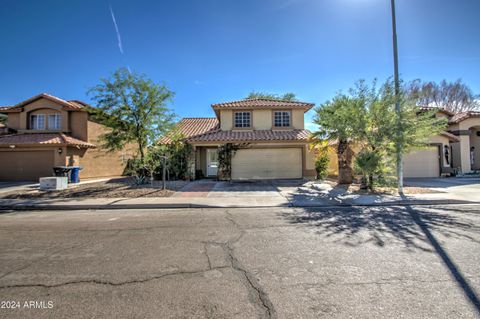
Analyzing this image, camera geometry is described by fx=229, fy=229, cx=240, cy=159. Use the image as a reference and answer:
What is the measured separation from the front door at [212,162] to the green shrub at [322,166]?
799cm

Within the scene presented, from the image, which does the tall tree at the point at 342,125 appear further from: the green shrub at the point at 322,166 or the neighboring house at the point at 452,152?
the neighboring house at the point at 452,152

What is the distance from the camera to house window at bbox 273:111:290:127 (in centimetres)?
1861

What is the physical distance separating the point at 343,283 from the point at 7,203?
40.6 feet

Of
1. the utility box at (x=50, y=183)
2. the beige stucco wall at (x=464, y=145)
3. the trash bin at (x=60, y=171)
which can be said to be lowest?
the utility box at (x=50, y=183)

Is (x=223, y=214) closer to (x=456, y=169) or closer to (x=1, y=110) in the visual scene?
(x=456, y=169)

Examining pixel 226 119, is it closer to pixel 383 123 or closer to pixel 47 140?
pixel 383 123

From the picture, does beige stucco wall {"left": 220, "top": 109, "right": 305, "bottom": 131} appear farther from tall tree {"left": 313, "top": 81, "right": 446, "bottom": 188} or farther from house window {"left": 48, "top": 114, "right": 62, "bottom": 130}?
house window {"left": 48, "top": 114, "right": 62, "bottom": 130}

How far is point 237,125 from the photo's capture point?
18562 millimetres

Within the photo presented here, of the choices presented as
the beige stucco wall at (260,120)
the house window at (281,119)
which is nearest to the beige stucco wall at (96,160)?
the beige stucco wall at (260,120)

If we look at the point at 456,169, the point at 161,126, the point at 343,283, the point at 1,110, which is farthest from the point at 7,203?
the point at 456,169

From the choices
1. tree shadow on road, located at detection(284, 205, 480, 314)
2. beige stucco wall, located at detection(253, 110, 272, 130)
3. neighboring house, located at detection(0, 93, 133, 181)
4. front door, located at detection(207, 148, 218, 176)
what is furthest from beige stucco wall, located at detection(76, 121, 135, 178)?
tree shadow on road, located at detection(284, 205, 480, 314)

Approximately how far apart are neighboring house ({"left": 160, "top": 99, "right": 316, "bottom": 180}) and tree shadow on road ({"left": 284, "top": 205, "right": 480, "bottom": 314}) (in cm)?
933

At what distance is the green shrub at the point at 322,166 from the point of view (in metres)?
16.5

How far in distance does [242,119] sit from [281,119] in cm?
318
